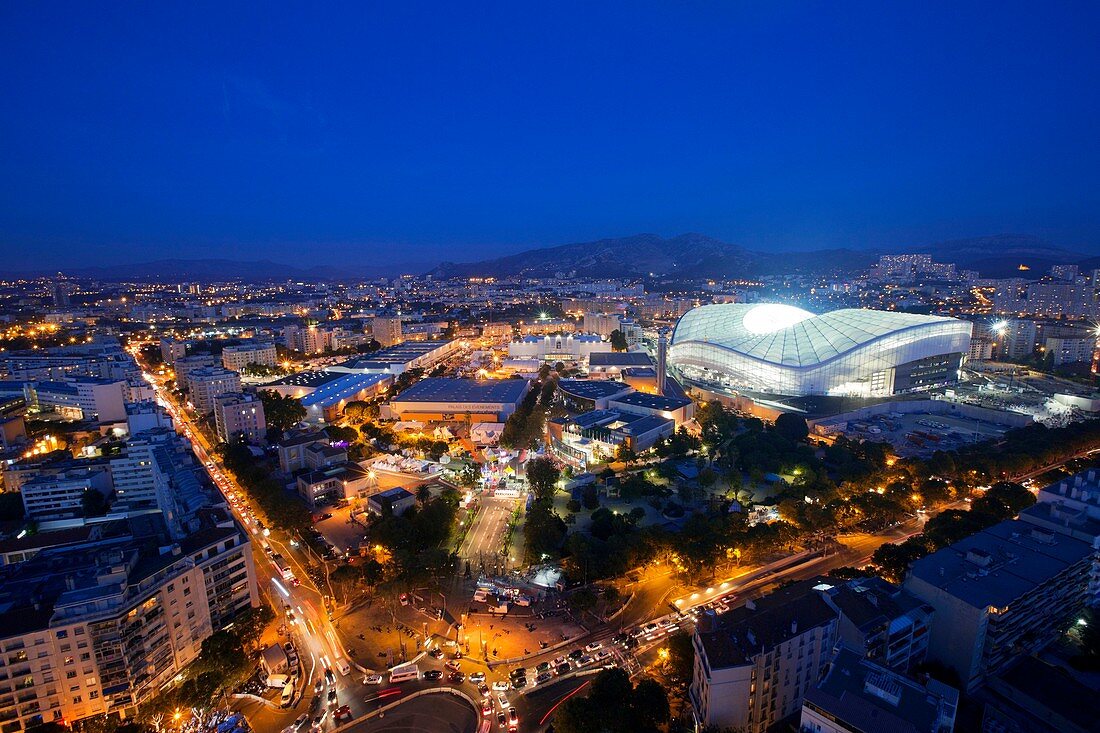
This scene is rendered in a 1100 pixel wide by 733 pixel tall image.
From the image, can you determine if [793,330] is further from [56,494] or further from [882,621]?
[56,494]

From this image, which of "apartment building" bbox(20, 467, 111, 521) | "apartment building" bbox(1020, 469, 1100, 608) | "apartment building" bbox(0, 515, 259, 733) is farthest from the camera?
"apartment building" bbox(20, 467, 111, 521)

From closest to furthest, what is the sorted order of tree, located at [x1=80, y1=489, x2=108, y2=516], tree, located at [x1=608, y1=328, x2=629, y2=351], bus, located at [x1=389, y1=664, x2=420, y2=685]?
bus, located at [x1=389, y1=664, x2=420, y2=685]
tree, located at [x1=80, y1=489, x2=108, y2=516]
tree, located at [x1=608, y1=328, x2=629, y2=351]

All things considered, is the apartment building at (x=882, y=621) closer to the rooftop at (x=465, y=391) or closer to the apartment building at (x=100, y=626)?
the apartment building at (x=100, y=626)

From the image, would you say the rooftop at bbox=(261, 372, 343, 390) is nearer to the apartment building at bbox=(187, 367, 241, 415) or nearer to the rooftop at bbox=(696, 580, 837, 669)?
the apartment building at bbox=(187, 367, 241, 415)

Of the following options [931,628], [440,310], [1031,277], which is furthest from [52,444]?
[1031,277]

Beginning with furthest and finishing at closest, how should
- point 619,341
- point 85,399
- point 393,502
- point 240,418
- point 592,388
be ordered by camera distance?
point 619,341 < point 592,388 < point 85,399 < point 240,418 < point 393,502

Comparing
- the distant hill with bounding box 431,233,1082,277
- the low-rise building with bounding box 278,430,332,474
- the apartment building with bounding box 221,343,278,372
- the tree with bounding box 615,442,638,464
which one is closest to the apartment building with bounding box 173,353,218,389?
the apartment building with bounding box 221,343,278,372

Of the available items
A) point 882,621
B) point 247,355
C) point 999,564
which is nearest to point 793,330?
point 999,564
